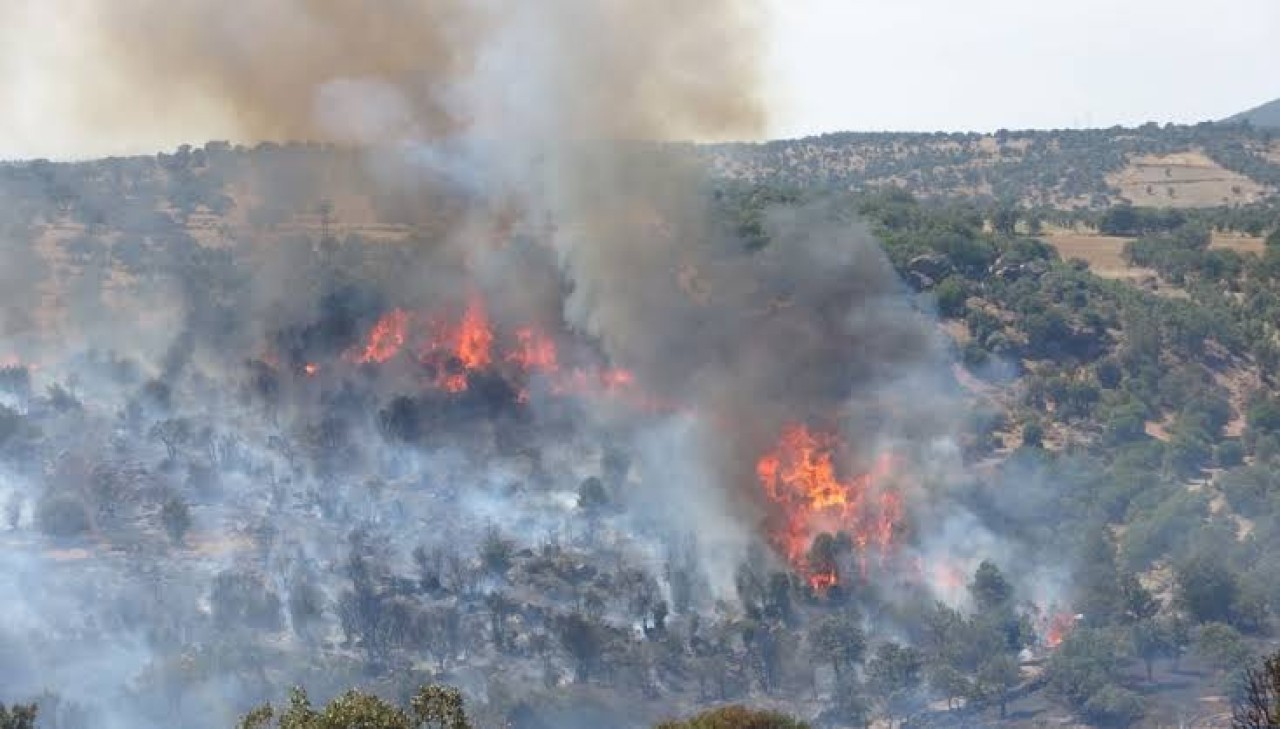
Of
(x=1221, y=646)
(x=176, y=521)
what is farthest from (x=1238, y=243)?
(x=176, y=521)

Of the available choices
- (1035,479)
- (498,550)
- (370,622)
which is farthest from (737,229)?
(370,622)

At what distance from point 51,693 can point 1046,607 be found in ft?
124

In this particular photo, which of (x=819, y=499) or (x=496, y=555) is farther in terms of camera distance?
(x=819, y=499)

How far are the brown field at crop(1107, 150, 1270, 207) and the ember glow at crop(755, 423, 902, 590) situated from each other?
78961 mm

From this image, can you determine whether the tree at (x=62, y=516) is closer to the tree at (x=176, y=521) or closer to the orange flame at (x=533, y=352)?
the tree at (x=176, y=521)

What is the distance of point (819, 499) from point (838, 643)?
1204cm

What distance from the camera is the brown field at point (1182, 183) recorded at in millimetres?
135625

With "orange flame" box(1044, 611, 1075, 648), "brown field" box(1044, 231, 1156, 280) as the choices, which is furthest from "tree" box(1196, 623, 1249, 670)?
"brown field" box(1044, 231, 1156, 280)

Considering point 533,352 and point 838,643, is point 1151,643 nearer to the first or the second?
point 838,643

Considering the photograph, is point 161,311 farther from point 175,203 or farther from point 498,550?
point 498,550

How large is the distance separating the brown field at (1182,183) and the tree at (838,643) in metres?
91.3

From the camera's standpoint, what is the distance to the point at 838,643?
178 ft

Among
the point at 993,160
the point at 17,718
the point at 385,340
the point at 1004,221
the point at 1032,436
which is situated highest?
the point at 993,160

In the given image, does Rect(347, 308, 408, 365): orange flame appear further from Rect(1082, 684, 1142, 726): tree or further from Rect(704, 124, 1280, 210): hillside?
Rect(704, 124, 1280, 210): hillside
